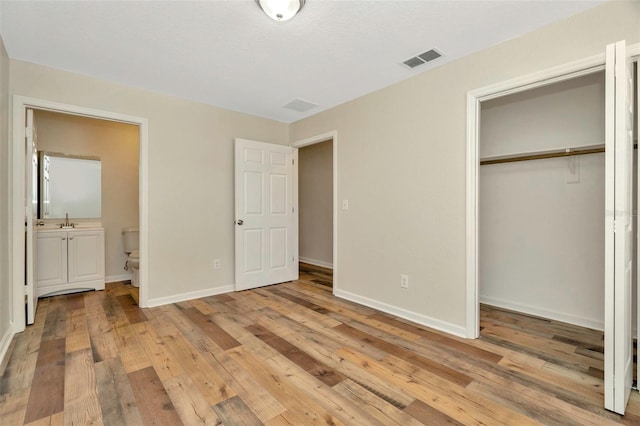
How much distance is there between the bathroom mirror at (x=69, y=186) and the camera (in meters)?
4.15

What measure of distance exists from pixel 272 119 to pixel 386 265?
106 inches

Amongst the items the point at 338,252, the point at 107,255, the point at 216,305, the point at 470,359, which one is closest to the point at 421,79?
the point at 338,252

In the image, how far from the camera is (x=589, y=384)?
1892 millimetres

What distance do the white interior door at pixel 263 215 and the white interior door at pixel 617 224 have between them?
353 cm

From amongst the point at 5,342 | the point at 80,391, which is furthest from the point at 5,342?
the point at 80,391

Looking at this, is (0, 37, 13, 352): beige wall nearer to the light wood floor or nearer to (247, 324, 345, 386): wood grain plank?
the light wood floor

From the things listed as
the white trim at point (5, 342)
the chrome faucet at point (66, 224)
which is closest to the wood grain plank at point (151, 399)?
the white trim at point (5, 342)

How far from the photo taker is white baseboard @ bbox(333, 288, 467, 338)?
2684 mm

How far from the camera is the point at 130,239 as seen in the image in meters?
4.58

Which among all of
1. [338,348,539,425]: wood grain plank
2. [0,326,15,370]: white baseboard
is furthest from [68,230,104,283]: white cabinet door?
[338,348,539,425]: wood grain plank

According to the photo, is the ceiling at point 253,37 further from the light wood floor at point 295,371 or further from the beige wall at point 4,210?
the light wood floor at point 295,371

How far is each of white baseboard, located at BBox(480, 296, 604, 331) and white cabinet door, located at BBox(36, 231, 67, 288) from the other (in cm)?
516

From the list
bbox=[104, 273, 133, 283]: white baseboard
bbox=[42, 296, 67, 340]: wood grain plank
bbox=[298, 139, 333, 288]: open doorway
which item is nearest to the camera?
bbox=[42, 296, 67, 340]: wood grain plank

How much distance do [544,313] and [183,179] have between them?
13.7ft
